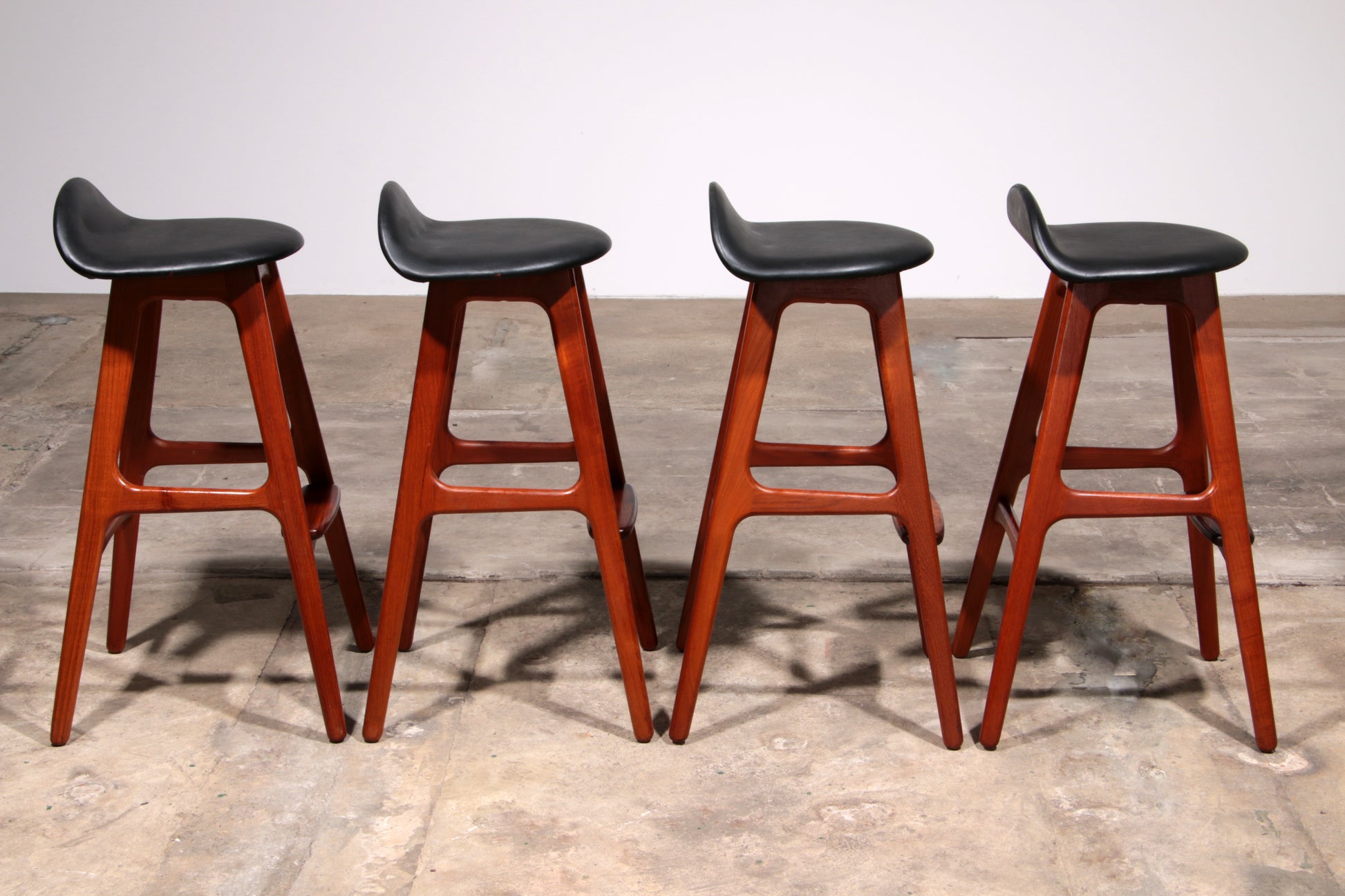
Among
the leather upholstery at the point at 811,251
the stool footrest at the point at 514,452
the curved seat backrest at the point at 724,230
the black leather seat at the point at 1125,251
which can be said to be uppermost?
the curved seat backrest at the point at 724,230

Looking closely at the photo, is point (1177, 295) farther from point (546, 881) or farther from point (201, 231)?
point (201, 231)

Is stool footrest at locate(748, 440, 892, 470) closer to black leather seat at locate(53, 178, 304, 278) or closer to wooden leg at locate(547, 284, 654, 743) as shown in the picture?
wooden leg at locate(547, 284, 654, 743)

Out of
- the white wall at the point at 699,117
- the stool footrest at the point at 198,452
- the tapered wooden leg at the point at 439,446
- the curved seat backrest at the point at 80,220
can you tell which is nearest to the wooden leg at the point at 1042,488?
the tapered wooden leg at the point at 439,446

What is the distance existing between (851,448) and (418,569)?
82cm

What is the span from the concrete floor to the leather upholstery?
808 mm

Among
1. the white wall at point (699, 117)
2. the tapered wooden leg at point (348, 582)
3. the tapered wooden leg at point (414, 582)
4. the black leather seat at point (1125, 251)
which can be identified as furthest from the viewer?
the white wall at point (699, 117)

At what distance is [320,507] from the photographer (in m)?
2.15

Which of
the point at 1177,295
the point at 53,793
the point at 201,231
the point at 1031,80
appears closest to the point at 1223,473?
the point at 1177,295

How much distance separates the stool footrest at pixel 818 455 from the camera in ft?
6.98

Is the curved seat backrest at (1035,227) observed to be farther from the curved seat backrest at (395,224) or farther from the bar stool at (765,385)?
the curved seat backrest at (395,224)

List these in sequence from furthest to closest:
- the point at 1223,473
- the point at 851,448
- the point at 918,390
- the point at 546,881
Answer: the point at 918,390
the point at 851,448
the point at 1223,473
the point at 546,881

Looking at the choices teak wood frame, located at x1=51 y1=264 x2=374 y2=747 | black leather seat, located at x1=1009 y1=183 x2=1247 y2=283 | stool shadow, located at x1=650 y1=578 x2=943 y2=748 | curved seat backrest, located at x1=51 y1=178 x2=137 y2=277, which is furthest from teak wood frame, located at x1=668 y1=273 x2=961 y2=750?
curved seat backrest, located at x1=51 y1=178 x2=137 y2=277

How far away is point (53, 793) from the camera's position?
1.90 metres

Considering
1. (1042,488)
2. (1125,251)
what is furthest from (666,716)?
(1125,251)
